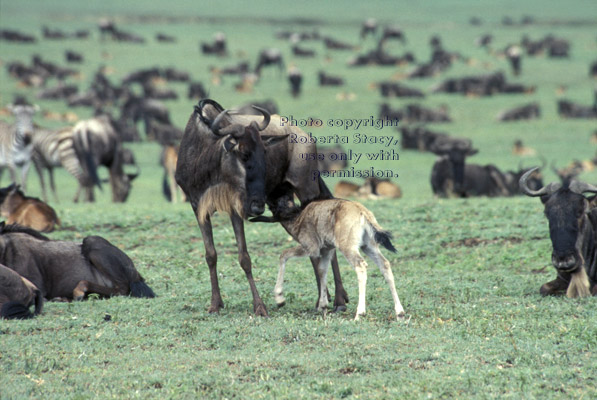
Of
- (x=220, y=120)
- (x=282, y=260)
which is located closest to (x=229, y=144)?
(x=220, y=120)

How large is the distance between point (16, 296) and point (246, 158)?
276 centimetres

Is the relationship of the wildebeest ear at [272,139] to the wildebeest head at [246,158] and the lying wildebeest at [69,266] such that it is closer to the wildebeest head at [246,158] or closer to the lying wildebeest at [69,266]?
the wildebeest head at [246,158]

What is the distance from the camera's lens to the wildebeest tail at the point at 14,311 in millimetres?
8367

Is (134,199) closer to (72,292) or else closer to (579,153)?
(72,292)

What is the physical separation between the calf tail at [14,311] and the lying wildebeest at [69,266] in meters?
1.06

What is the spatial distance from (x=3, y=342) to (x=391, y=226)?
23.8 feet

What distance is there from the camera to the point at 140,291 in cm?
980

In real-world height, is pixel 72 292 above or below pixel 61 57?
below

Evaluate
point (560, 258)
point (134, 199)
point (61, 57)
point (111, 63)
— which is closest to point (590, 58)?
point (111, 63)

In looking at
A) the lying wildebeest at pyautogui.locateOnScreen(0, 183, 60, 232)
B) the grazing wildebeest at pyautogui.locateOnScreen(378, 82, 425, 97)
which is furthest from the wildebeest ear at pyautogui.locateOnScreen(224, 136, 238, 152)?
the grazing wildebeest at pyautogui.locateOnScreen(378, 82, 425, 97)

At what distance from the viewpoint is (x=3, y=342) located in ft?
24.7

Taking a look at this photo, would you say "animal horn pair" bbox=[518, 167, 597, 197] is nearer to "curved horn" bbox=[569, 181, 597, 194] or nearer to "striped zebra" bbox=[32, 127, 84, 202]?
"curved horn" bbox=[569, 181, 597, 194]

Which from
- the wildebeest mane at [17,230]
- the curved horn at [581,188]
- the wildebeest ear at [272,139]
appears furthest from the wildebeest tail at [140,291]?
the curved horn at [581,188]

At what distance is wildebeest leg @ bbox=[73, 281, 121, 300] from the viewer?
31.6ft
